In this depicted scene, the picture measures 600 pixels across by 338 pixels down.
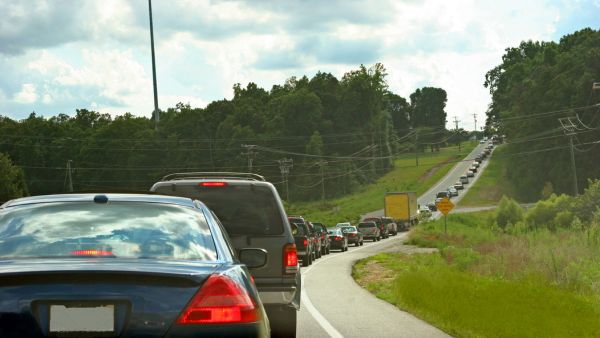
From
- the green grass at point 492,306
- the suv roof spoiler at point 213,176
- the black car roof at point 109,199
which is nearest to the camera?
the black car roof at point 109,199

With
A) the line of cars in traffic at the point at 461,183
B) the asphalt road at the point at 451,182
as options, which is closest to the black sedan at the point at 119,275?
the asphalt road at the point at 451,182

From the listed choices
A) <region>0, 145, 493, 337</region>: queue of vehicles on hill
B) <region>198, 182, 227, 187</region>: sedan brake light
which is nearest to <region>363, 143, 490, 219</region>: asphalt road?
<region>198, 182, 227, 187</region>: sedan brake light

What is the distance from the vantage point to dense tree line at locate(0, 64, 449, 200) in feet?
433

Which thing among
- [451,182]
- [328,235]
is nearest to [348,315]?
[328,235]

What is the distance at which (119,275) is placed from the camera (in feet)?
17.5

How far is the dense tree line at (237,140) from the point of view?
5197 inches

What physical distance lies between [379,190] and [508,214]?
79870 millimetres

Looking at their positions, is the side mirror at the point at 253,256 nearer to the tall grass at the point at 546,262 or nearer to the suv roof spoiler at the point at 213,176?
the suv roof spoiler at the point at 213,176

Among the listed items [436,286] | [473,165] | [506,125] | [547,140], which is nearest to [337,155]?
[473,165]

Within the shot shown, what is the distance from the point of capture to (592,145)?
11438 cm

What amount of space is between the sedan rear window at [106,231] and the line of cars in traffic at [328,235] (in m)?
12.3

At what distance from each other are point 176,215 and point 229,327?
54.4 inches

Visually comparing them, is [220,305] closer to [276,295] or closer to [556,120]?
[276,295]

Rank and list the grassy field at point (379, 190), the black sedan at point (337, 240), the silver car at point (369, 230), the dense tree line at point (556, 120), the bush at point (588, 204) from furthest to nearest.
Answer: the grassy field at point (379, 190), the dense tree line at point (556, 120), the silver car at point (369, 230), the bush at point (588, 204), the black sedan at point (337, 240)
